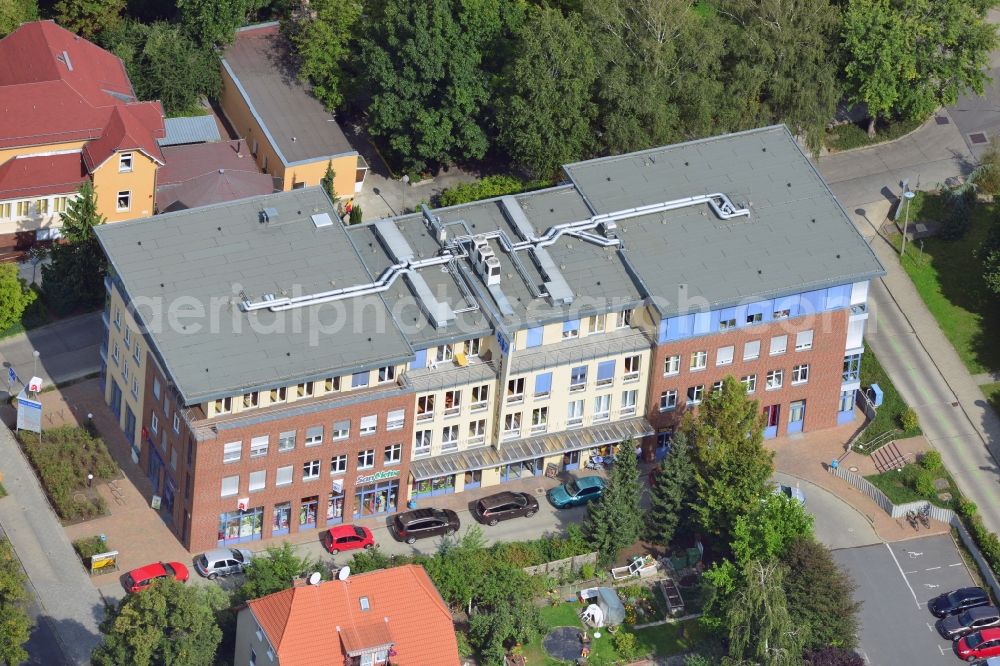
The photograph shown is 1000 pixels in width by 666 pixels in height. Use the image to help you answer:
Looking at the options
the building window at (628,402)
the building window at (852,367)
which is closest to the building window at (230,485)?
the building window at (628,402)

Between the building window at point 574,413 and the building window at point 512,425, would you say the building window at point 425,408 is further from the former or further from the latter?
the building window at point 574,413

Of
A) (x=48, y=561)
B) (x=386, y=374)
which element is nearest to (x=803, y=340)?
(x=386, y=374)

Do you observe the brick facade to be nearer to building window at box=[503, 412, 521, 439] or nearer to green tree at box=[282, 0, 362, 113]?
building window at box=[503, 412, 521, 439]

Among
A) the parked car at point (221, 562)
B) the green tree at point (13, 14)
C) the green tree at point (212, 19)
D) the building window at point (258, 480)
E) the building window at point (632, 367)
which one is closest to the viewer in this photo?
the parked car at point (221, 562)

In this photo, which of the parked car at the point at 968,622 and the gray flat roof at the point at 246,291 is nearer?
the gray flat roof at the point at 246,291

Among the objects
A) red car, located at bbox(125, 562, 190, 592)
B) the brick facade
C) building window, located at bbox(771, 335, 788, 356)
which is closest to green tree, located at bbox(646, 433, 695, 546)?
the brick facade

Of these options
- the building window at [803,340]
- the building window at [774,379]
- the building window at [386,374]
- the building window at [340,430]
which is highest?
the building window at [803,340]

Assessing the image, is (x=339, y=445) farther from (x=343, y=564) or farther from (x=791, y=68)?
(x=791, y=68)

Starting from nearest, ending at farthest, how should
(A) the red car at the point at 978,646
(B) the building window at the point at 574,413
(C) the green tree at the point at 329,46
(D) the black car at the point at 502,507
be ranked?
(A) the red car at the point at 978,646 < (D) the black car at the point at 502,507 < (B) the building window at the point at 574,413 < (C) the green tree at the point at 329,46
